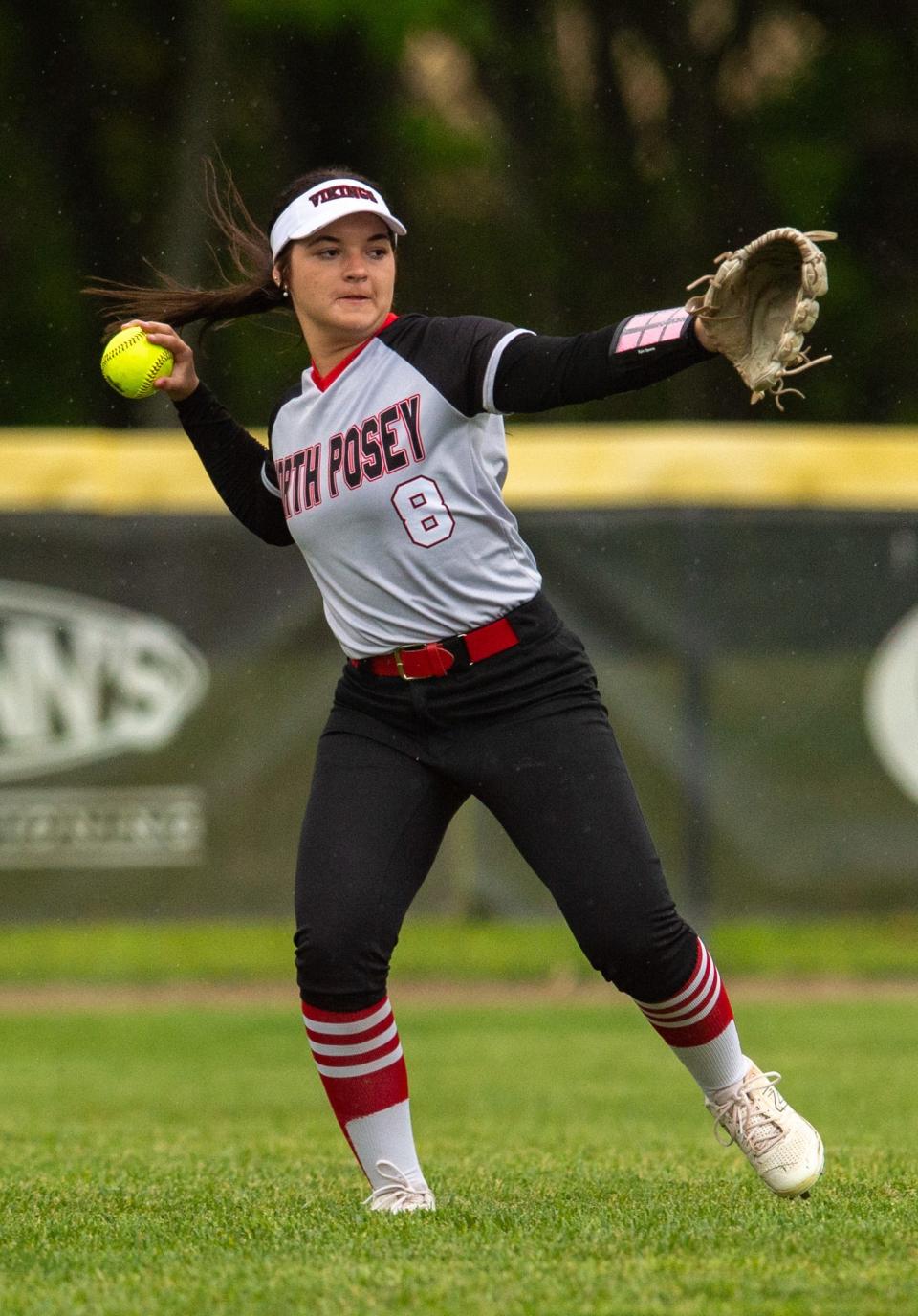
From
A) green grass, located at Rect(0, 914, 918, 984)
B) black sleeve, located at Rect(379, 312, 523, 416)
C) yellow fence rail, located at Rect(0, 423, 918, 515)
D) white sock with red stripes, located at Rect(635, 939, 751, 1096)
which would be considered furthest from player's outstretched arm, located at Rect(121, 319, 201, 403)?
green grass, located at Rect(0, 914, 918, 984)

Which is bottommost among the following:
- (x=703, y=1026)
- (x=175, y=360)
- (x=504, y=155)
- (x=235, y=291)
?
(x=703, y=1026)

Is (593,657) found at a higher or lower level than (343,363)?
lower

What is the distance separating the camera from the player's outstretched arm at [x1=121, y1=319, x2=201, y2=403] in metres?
4.39

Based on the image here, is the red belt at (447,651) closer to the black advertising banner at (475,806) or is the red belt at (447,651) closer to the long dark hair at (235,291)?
the long dark hair at (235,291)

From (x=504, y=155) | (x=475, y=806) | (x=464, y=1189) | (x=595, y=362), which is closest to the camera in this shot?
(x=595, y=362)

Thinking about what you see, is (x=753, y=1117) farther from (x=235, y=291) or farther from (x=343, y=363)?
(x=235, y=291)

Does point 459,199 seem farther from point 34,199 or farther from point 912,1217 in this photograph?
point 912,1217

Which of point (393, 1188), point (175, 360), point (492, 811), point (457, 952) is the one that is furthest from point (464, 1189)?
point (457, 952)

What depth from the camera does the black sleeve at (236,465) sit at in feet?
14.5

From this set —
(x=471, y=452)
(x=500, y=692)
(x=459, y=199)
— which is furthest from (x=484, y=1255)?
(x=459, y=199)

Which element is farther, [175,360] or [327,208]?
[175,360]

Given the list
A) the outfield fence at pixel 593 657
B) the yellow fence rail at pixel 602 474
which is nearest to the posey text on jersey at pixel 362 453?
the outfield fence at pixel 593 657

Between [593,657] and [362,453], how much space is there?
20.7 feet

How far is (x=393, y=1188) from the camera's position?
3.94 metres
